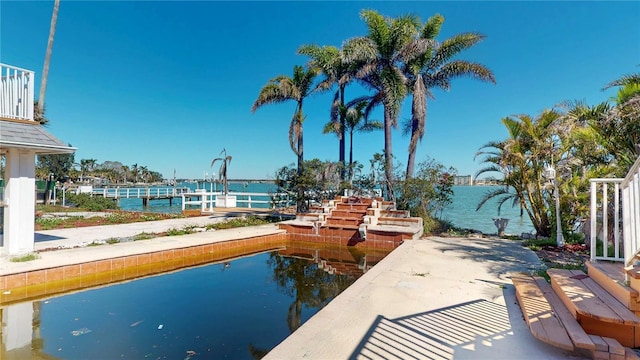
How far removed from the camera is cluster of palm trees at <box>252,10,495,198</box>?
10891mm

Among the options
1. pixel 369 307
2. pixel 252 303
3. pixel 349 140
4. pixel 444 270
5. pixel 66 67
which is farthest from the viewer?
pixel 66 67

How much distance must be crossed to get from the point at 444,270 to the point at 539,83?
458 inches

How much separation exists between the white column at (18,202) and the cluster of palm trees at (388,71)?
7.69 meters

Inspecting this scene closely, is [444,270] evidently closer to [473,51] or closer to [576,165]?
[576,165]

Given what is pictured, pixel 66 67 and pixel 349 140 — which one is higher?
pixel 66 67

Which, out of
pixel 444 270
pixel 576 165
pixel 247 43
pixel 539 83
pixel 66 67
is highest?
pixel 247 43

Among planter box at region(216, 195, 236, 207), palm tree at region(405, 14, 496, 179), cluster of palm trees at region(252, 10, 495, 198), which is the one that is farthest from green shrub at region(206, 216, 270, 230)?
palm tree at region(405, 14, 496, 179)

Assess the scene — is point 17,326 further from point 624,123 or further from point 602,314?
point 624,123

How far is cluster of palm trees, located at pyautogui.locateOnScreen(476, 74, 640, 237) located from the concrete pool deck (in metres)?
2.85

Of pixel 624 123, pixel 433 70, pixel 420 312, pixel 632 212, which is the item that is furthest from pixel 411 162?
pixel 420 312

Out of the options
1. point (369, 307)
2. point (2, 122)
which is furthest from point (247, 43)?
point (369, 307)

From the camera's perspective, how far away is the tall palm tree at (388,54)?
1082cm

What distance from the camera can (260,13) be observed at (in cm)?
1249

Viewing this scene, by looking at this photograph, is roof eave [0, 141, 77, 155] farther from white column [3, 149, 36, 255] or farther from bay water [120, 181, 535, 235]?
bay water [120, 181, 535, 235]
